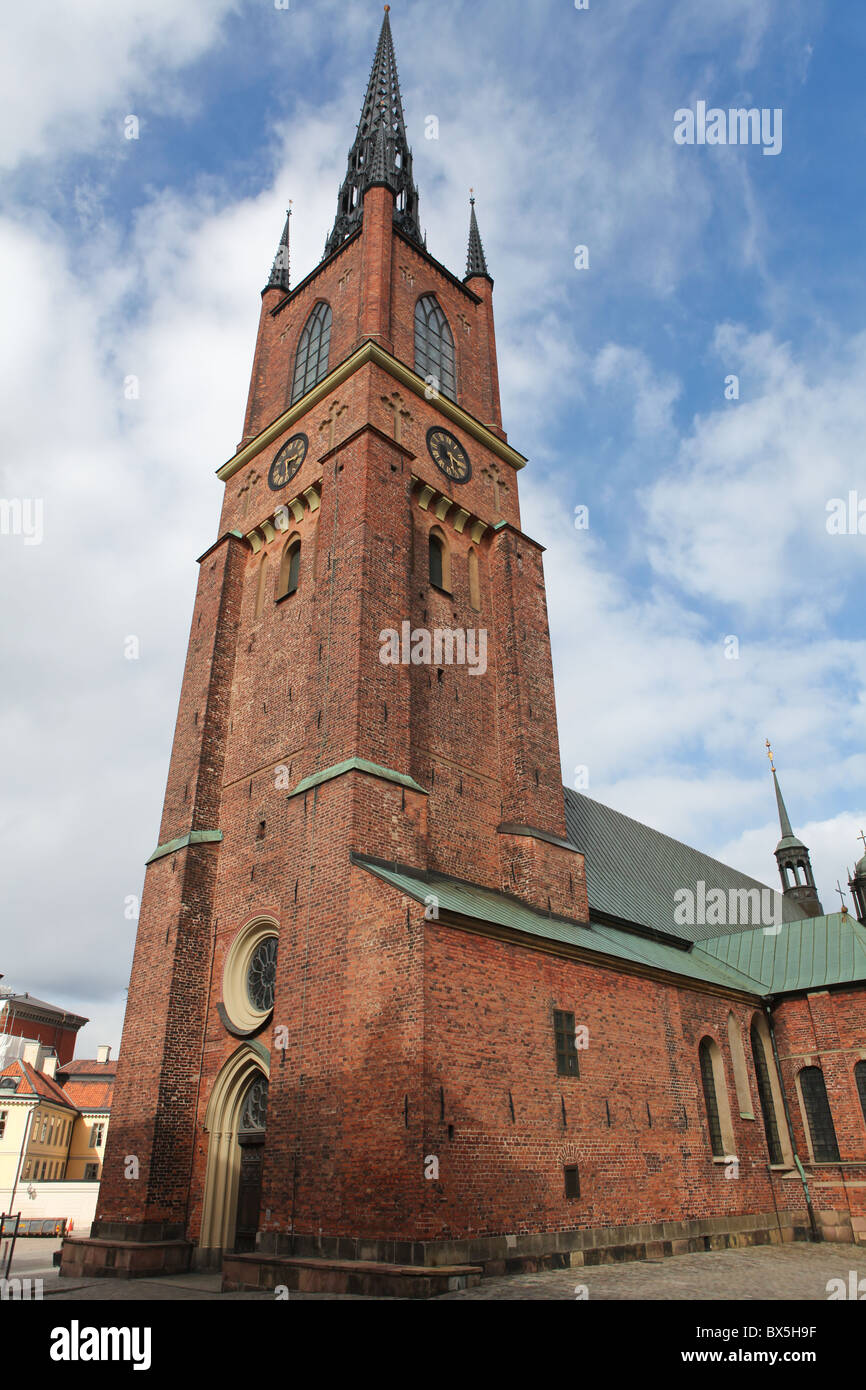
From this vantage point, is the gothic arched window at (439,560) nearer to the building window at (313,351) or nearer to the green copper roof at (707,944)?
the building window at (313,351)

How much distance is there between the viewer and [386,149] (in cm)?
2744

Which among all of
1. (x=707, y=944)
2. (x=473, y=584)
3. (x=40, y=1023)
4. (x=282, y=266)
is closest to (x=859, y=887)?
(x=707, y=944)

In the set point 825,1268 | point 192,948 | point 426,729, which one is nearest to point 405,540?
point 426,729

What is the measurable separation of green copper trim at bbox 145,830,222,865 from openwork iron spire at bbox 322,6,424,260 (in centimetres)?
1972

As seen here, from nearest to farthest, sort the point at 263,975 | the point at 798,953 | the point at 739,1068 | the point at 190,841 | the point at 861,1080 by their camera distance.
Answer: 1. the point at 263,975
2. the point at 190,841
3. the point at 739,1068
4. the point at 861,1080
5. the point at 798,953

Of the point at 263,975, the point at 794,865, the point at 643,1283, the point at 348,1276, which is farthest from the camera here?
the point at 794,865

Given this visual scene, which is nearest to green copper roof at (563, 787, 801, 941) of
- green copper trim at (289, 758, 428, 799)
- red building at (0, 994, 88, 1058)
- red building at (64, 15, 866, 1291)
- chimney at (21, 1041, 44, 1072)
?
red building at (64, 15, 866, 1291)

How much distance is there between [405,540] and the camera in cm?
1905

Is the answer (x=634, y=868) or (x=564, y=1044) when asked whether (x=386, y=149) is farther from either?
(x=564, y=1044)

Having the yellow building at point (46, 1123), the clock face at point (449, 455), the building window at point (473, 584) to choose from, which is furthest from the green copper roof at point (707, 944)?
the yellow building at point (46, 1123)

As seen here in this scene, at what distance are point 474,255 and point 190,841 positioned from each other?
74.0 ft

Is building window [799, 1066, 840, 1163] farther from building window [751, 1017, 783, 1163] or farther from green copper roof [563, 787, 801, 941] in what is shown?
green copper roof [563, 787, 801, 941]
